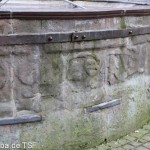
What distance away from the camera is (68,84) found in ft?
13.7

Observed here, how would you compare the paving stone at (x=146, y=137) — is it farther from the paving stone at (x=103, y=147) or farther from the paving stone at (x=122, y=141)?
the paving stone at (x=103, y=147)

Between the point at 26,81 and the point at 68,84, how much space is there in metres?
0.53

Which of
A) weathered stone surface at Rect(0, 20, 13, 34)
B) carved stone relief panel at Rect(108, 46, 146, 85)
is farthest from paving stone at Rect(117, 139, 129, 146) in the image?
weathered stone surface at Rect(0, 20, 13, 34)

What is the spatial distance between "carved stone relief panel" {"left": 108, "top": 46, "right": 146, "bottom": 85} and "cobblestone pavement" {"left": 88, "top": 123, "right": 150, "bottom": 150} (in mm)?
819

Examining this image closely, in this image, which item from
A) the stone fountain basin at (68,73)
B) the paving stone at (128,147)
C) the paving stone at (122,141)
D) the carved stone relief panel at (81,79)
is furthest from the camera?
the paving stone at (122,141)

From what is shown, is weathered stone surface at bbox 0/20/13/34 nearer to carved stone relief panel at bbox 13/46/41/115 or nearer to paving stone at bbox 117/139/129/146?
carved stone relief panel at bbox 13/46/41/115

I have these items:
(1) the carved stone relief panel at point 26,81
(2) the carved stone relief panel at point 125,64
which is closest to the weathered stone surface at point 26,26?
(1) the carved stone relief panel at point 26,81

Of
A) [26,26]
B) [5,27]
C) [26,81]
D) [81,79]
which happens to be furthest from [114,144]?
[5,27]

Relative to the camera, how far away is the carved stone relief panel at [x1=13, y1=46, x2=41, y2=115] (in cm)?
390

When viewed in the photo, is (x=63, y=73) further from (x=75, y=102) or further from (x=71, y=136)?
(x=71, y=136)

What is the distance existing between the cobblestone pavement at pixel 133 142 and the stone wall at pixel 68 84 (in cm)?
9

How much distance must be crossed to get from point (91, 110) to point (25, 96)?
0.90m

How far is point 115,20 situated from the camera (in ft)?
14.3

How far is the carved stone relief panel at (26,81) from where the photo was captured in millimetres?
3898
